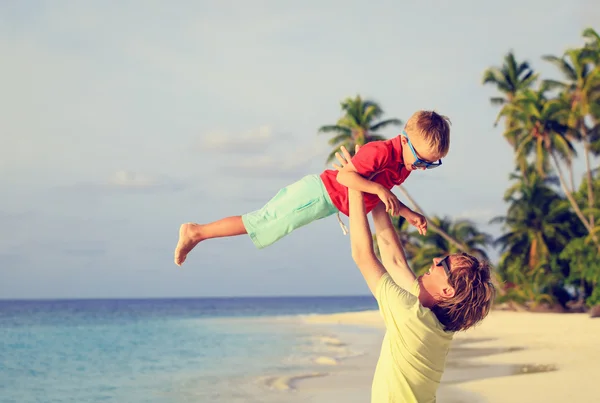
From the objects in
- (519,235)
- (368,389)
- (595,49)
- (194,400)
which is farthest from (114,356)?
(595,49)

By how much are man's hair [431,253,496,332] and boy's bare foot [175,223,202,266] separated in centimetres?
166

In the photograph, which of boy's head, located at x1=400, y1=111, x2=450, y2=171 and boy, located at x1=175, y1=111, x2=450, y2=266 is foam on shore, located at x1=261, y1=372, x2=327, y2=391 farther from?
boy's head, located at x1=400, y1=111, x2=450, y2=171

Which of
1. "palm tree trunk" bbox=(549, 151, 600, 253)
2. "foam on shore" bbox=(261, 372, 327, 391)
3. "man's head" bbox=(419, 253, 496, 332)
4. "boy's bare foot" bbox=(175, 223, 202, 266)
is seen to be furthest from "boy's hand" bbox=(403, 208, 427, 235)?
"palm tree trunk" bbox=(549, 151, 600, 253)

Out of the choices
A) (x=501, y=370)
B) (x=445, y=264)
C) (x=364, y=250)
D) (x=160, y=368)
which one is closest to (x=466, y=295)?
(x=445, y=264)

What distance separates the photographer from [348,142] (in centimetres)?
3584

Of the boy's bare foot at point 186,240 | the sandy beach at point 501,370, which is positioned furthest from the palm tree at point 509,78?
the boy's bare foot at point 186,240

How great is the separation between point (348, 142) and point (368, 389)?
2356 cm

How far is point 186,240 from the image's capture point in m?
4.16

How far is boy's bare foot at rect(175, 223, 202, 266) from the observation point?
416 centimetres

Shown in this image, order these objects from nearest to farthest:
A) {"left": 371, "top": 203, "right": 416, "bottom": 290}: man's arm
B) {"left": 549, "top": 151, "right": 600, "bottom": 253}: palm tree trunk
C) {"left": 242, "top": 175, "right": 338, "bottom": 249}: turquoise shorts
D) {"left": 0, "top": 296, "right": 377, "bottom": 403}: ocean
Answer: {"left": 371, "top": 203, "right": 416, "bottom": 290}: man's arm < {"left": 242, "top": 175, "right": 338, "bottom": 249}: turquoise shorts < {"left": 0, "top": 296, "right": 377, "bottom": 403}: ocean < {"left": 549, "top": 151, "right": 600, "bottom": 253}: palm tree trunk

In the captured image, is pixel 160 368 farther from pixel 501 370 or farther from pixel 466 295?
pixel 466 295

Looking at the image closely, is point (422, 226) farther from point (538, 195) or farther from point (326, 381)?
point (538, 195)

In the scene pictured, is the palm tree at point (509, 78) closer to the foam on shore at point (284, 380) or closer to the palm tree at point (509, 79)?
the palm tree at point (509, 79)

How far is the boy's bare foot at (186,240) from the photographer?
416 cm
